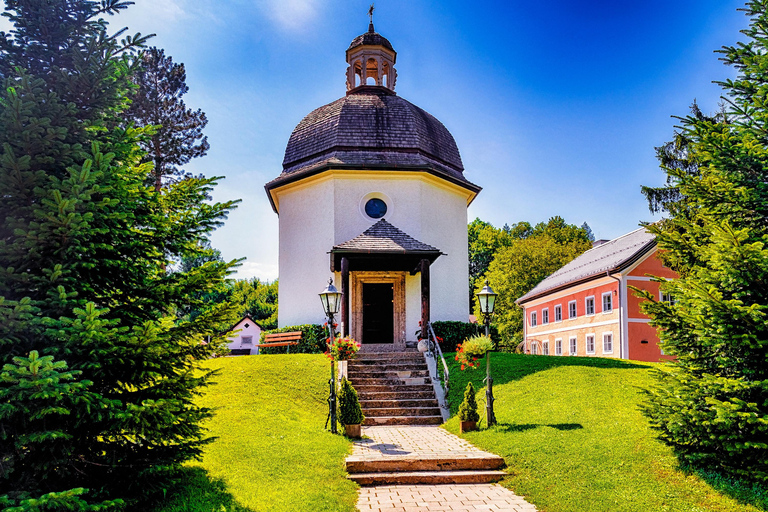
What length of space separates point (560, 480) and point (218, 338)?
511cm

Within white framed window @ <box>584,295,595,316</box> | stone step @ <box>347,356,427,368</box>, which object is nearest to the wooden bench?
stone step @ <box>347,356,427,368</box>

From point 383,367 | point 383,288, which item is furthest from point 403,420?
point 383,288

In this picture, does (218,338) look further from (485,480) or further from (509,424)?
(509,424)

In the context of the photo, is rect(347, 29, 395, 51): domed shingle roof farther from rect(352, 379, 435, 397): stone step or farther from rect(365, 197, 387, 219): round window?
rect(352, 379, 435, 397): stone step

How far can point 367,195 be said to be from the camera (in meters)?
20.1

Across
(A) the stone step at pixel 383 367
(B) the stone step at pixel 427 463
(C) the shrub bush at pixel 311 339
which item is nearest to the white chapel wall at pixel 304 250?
(C) the shrub bush at pixel 311 339

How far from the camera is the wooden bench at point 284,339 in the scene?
19.0 metres

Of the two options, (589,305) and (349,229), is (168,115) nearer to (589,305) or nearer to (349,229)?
(349,229)

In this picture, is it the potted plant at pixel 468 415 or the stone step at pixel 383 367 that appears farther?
the stone step at pixel 383 367

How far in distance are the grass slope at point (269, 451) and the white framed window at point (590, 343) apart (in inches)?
744

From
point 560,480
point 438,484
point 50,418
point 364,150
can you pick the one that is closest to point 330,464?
point 438,484

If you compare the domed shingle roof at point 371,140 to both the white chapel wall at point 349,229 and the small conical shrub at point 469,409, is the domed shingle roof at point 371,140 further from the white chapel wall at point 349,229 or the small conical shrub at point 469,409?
the small conical shrub at point 469,409

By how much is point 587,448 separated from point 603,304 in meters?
21.0

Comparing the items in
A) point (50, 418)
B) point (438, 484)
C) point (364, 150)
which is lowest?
point (438, 484)
